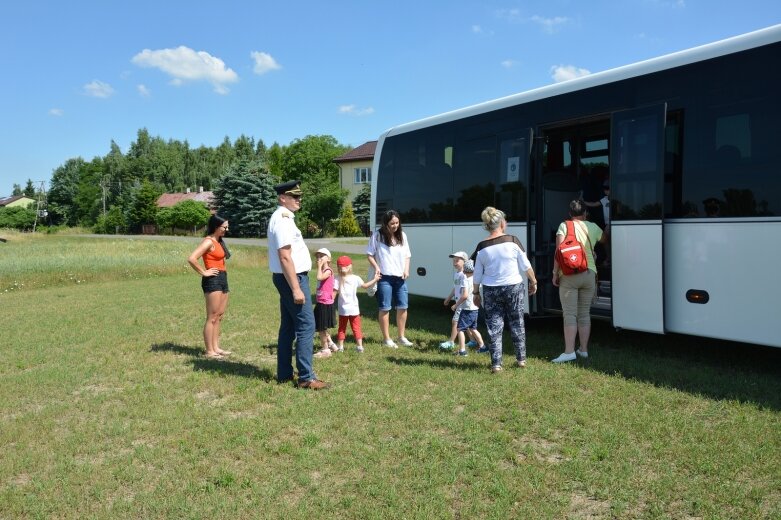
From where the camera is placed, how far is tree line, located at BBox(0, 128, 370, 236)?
2037 inches

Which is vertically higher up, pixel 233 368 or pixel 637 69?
pixel 637 69

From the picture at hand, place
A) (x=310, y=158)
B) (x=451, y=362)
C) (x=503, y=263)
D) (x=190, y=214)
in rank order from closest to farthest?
(x=503, y=263) → (x=451, y=362) → (x=190, y=214) → (x=310, y=158)

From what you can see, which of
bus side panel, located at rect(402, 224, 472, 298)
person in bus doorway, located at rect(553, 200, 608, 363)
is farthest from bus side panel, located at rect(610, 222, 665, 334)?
bus side panel, located at rect(402, 224, 472, 298)

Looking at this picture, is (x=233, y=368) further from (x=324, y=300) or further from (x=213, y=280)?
(x=324, y=300)

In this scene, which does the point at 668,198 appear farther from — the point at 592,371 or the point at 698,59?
the point at 592,371

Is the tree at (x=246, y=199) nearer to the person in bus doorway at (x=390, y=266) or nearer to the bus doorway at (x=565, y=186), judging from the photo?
the bus doorway at (x=565, y=186)

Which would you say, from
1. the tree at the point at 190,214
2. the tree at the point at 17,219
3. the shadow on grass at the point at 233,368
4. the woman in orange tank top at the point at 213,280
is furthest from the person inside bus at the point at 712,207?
the tree at the point at 17,219

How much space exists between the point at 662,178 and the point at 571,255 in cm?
135

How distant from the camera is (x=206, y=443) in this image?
4.85 m

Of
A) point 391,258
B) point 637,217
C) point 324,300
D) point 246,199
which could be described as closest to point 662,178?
point 637,217

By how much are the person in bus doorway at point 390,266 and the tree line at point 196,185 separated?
42.4 m

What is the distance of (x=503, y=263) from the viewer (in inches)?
258

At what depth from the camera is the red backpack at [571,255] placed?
687 centimetres

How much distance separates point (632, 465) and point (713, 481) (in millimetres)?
508
